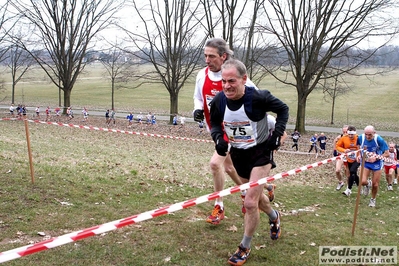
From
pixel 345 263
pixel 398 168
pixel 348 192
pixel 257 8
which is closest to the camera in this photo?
pixel 345 263

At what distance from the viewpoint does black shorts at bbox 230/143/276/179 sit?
178 inches

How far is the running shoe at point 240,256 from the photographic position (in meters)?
4.25

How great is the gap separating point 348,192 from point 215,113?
7.26 m

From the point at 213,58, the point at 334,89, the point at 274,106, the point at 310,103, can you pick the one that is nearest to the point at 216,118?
the point at 274,106

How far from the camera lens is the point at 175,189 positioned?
8.08 metres

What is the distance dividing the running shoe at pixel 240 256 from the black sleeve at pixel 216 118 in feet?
4.51

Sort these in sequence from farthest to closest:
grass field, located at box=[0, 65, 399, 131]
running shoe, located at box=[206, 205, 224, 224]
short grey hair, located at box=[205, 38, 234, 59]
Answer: grass field, located at box=[0, 65, 399, 131] < running shoe, located at box=[206, 205, 224, 224] < short grey hair, located at box=[205, 38, 234, 59]

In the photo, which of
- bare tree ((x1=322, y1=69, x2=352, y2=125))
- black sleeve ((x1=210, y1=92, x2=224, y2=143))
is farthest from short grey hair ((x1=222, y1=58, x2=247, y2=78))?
bare tree ((x1=322, y1=69, x2=352, y2=125))

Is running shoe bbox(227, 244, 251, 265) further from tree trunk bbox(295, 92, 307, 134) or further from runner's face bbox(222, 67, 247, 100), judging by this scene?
tree trunk bbox(295, 92, 307, 134)

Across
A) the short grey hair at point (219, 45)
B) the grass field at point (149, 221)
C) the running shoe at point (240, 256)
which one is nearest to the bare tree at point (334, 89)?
the grass field at point (149, 221)

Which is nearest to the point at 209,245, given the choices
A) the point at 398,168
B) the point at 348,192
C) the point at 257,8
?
the point at 348,192

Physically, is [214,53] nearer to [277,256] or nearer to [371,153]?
[277,256]

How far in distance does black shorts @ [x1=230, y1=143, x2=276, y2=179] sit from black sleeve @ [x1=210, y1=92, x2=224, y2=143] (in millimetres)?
312

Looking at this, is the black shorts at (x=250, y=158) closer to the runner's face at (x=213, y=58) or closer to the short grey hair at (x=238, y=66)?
the short grey hair at (x=238, y=66)
